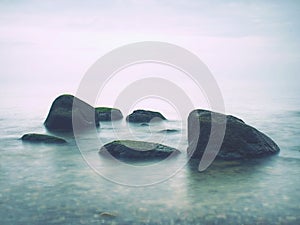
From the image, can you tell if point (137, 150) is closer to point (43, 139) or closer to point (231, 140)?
point (231, 140)

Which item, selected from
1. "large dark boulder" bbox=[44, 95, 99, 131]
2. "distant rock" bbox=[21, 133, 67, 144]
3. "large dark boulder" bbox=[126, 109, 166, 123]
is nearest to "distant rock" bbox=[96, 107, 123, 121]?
"large dark boulder" bbox=[126, 109, 166, 123]

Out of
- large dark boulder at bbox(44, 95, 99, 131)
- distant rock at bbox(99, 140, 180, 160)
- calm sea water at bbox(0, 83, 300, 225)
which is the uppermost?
large dark boulder at bbox(44, 95, 99, 131)

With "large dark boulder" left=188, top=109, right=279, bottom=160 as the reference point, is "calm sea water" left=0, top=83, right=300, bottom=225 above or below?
below

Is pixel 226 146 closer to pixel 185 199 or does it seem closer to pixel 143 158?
pixel 143 158

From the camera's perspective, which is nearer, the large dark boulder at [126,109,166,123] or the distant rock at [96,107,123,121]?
the large dark boulder at [126,109,166,123]

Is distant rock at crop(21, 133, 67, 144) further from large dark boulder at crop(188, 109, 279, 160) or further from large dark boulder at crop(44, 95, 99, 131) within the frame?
large dark boulder at crop(188, 109, 279, 160)

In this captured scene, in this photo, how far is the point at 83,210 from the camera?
965cm

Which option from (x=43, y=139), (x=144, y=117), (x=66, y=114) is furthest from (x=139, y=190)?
(x=144, y=117)

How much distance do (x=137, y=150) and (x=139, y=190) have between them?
4.33m

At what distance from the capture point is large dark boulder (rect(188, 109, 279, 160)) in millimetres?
15609

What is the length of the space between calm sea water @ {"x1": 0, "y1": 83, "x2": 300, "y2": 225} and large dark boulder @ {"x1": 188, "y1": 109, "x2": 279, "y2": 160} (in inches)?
26.9

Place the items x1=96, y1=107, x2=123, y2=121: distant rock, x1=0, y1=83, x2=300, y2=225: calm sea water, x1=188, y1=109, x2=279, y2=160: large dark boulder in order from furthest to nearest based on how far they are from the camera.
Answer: x1=96, y1=107, x2=123, y2=121: distant rock < x1=188, y1=109, x2=279, y2=160: large dark boulder < x1=0, y1=83, x2=300, y2=225: calm sea water

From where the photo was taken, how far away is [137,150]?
1569 cm

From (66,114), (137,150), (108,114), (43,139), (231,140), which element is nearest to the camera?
(137,150)
